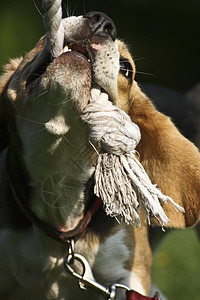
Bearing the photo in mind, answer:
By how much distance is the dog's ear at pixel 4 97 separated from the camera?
357 centimetres

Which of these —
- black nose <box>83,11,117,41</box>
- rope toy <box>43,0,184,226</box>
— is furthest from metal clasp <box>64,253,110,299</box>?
black nose <box>83,11,117,41</box>

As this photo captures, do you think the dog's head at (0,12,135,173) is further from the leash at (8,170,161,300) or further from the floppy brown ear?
the leash at (8,170,161,300)

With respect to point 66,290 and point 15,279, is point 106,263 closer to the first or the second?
point 66,290

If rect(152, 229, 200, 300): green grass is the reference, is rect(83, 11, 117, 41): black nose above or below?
above

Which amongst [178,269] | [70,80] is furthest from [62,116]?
[178,269]

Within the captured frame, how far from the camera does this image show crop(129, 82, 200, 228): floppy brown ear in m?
3.46

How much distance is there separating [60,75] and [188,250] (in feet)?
13.0

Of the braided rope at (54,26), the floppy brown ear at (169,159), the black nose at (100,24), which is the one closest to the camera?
the braided rope at (54,26)

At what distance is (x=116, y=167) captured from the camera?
2.85 meters

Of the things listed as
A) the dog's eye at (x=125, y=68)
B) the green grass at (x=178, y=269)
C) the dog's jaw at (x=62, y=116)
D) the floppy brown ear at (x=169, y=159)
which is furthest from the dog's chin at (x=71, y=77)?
the green grass at (x=178, y=269)

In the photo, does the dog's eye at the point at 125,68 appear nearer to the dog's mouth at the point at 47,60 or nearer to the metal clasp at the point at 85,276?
the dog's mouth at the point at 47,60

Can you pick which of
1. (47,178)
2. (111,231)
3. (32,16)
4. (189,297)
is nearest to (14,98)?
(47,178)

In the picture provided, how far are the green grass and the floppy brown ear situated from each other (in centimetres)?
172

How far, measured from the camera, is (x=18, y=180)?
11.9 feet
